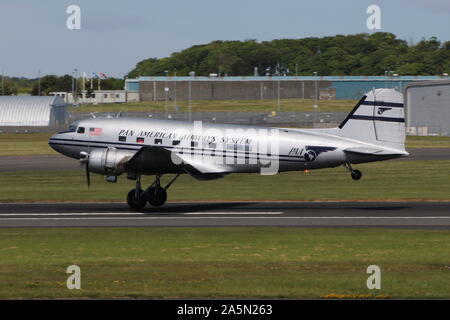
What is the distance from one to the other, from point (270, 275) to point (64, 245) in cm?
831

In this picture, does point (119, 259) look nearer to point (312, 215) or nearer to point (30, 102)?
point (312, 215)

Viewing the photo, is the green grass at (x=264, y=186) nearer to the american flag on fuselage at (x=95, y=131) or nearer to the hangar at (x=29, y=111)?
the american flag on fuselage at (x=95, y=131)

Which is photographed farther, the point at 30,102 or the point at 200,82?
the point at 200,82

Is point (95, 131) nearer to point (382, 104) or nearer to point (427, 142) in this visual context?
point (382, 104)

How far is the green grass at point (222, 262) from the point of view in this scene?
730 inches

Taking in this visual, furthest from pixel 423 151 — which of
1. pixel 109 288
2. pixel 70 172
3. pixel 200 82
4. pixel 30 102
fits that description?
pixel 200 82

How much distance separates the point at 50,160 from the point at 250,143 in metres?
35.6

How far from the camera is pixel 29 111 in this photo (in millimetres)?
127375

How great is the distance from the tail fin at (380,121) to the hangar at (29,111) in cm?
9803

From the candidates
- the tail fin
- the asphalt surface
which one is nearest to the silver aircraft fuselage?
the tail fin

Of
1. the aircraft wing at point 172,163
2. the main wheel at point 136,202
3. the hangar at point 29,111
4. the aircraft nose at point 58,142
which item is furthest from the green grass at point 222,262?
the hangar at point 29,111

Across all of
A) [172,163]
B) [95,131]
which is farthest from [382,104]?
[95,131]

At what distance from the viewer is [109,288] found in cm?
1869

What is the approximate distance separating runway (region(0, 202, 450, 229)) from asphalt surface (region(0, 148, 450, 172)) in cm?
2224
